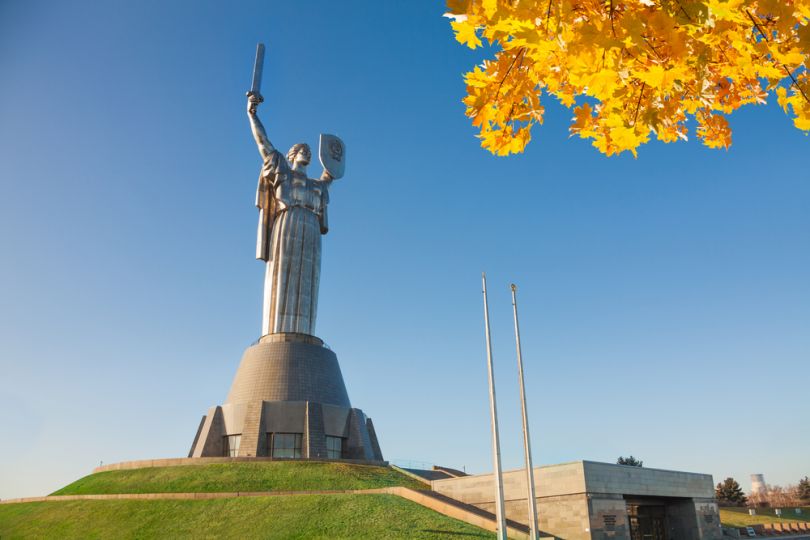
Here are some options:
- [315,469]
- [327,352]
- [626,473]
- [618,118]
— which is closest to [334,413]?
[327,352]

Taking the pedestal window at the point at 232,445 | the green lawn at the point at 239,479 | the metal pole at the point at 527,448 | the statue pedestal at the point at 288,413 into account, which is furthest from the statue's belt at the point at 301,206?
the metal pole at the point at 527,448

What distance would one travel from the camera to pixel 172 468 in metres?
30.8

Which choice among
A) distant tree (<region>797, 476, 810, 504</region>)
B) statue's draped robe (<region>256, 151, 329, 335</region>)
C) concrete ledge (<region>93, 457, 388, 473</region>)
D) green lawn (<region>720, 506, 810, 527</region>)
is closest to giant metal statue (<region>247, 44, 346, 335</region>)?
statue's draped robe (<region>256, 151, 329, 335</region>)

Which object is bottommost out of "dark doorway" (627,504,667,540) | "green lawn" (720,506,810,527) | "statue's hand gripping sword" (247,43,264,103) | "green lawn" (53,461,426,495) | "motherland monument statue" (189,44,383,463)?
"dark doorway" (627,504,667,540)

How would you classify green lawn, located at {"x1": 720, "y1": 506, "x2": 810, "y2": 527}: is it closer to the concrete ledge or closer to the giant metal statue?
the concrete ledge

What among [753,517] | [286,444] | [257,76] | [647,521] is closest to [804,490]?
[753,517]

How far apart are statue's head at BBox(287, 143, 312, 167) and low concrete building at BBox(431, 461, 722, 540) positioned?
2624 centimetres

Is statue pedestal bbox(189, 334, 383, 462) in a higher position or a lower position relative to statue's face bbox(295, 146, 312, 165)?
lower

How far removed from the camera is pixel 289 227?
1706 inches

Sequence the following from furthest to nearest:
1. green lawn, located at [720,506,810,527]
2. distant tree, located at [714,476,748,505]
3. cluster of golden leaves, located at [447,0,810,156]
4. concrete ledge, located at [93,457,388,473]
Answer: distant tree, located at [714,476,748,505]
green lawn, located at [720,506,810,527]
concrete ledge, located at [93,457,388,473]
cluster of golden leaves, located at [447,0,810,156]

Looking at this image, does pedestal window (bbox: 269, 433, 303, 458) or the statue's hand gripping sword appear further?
the statue's hand gripping sword

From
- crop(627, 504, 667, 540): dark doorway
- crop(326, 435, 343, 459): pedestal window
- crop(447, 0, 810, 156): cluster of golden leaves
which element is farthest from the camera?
crop(326, 435, 343, 459): pedestal window

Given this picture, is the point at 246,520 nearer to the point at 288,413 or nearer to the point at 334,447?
the point at 288,413

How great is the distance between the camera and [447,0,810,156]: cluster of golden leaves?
2.94m
